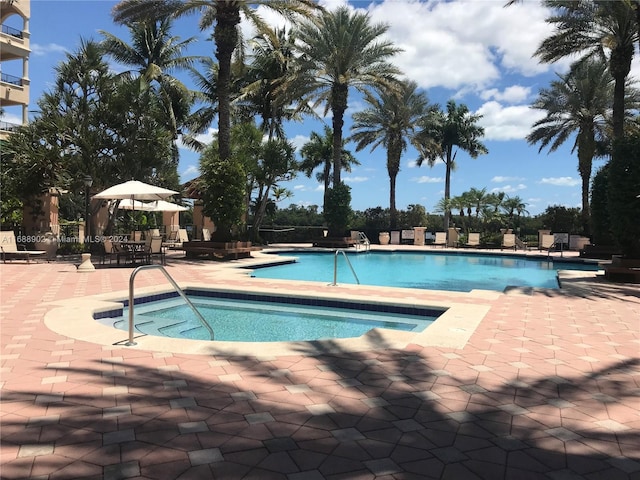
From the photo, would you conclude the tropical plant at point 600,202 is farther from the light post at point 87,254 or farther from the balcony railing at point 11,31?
the balcony railing at point 11,31

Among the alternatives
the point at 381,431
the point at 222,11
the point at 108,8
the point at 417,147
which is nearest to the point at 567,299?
the point at 381,431

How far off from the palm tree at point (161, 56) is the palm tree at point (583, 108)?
22.8 metres

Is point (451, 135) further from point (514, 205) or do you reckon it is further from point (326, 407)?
point (326, 407)

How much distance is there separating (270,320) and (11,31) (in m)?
37.2

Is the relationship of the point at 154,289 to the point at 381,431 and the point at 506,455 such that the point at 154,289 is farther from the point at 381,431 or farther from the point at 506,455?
the point at 506,455

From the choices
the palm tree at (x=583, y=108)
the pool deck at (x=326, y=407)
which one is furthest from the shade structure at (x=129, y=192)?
the palm tree at (x=583, y=108)

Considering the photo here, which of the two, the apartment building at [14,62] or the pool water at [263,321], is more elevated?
the apartment building at [14,62]

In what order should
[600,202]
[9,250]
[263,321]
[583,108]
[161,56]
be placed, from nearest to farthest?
[263,321] → [9,250] → [600,202] → [583,108] → [161,56]

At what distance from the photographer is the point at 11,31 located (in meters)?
32.6

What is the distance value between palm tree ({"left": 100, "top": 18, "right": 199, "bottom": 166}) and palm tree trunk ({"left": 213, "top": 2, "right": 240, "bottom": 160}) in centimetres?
1088

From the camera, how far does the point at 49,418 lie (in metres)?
3.10

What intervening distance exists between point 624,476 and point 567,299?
273 inches

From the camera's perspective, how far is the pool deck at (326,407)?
258 cm

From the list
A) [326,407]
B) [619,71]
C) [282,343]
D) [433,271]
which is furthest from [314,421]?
[619,71]
